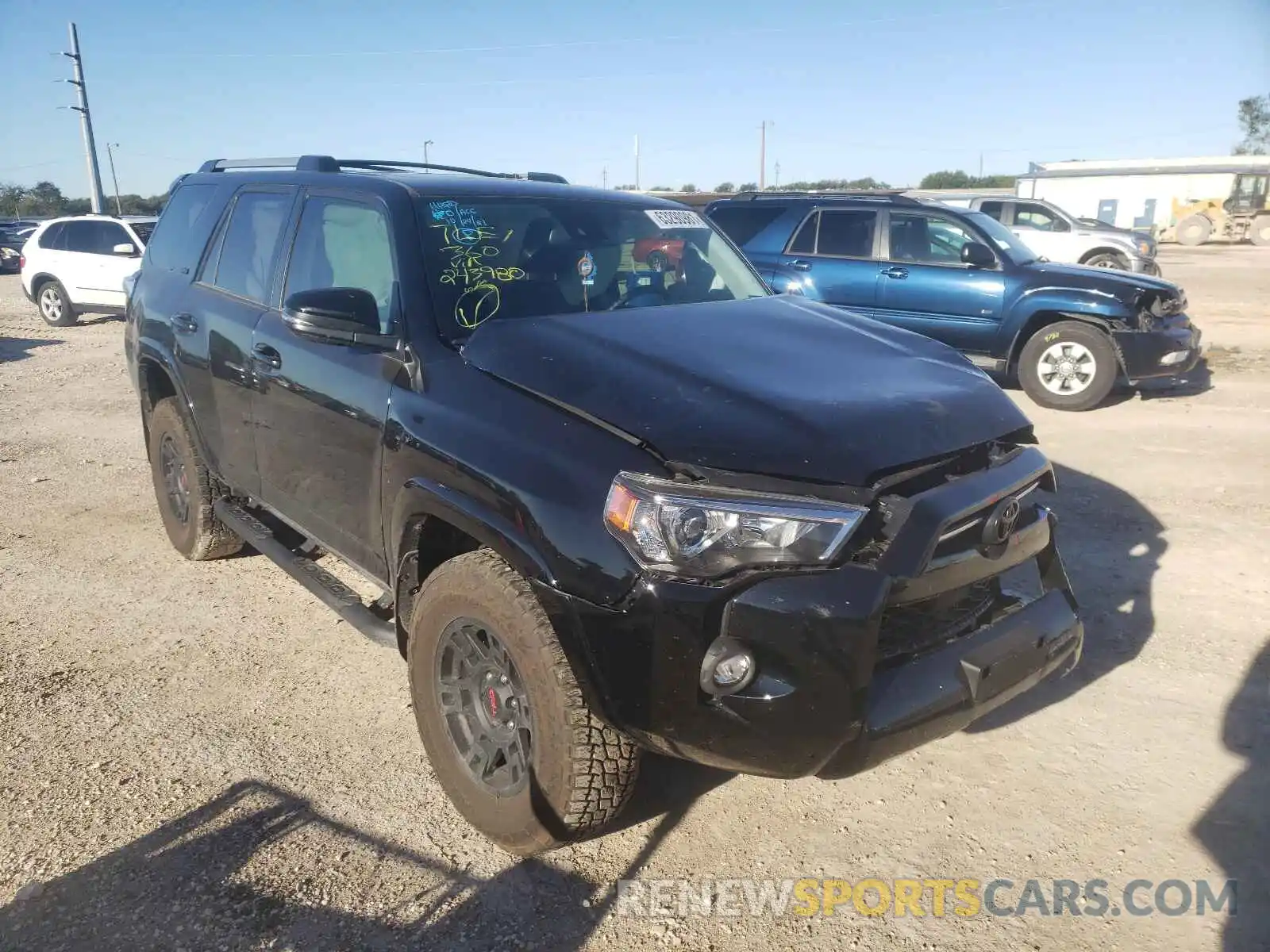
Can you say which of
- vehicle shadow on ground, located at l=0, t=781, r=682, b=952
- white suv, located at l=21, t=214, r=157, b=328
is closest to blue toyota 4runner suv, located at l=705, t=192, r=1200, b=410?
vehicle shadow on ground, located at l=0, t=781, r=682, b=952

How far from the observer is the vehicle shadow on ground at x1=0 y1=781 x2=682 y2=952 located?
243cm

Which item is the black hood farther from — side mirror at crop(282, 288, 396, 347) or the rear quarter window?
the rear quarter window

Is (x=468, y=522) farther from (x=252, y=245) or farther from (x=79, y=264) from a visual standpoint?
(x=79, y=264)

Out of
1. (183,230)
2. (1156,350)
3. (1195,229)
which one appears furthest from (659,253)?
(1195,229)

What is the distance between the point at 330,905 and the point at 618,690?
1072 millimetres

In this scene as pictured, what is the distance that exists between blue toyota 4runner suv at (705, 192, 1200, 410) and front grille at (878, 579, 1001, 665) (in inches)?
266

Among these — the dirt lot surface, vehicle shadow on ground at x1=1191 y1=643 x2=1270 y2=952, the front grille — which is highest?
the front grille

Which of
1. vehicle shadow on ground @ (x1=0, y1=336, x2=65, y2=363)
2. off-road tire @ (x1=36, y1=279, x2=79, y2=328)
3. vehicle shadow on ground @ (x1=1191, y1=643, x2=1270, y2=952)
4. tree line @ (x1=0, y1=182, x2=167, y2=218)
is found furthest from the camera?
tree line @ (x1=0, y1=182, x2=167, y2=218)

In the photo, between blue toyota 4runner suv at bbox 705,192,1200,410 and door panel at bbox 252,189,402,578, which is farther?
A: blue toyota 4runner suv at bbox 705,192,1200,410

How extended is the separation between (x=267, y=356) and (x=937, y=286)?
23.7 ft

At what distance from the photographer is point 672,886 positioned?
265 centimetres

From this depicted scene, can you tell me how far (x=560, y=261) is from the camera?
11.3 feet

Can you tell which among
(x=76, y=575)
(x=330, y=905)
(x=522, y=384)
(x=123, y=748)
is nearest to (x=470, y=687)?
(x=330, y=905)

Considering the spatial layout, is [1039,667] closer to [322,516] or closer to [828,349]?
[828,349]
